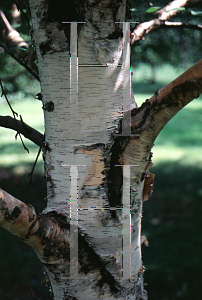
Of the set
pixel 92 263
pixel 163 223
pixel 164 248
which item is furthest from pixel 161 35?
pixel 92 263

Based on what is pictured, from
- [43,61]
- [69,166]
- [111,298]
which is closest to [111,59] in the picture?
[43,61]

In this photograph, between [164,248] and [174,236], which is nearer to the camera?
[164,248]

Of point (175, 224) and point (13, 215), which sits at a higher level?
point (175, 224)

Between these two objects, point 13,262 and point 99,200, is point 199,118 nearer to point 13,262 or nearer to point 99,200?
point 13,262

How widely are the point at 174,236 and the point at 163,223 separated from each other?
0.23 m

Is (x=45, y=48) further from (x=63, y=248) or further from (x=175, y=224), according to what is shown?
(x=175, y=224)

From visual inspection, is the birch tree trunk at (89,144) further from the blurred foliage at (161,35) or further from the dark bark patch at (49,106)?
the blurred foliage at (161,35)

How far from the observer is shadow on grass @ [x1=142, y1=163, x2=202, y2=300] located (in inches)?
93.2

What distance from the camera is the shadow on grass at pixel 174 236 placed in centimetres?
237

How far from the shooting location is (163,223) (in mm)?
3113

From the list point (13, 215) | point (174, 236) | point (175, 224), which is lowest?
point (13, 215)

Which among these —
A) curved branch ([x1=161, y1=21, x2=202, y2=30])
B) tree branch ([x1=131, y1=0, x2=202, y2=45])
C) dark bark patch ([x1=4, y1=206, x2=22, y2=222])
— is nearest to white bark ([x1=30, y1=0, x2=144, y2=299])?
dark bark patch ([x1=4, y1=206, x2=22, y2=222])

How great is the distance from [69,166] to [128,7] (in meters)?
0.49

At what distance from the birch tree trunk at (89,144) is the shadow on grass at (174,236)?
1.61 metres
